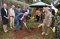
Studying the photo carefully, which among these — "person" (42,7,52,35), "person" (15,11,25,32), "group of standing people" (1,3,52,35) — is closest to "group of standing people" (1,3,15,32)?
"group of standing people" (1,3,52,35)

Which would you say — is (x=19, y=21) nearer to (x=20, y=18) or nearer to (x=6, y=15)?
(x=20, y=18)

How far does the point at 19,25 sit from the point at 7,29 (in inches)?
26.6

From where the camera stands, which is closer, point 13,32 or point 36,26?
point 13,32

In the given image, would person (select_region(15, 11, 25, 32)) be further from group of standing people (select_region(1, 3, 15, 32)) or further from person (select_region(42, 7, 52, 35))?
person (select_region(42, 7, 52, 35))

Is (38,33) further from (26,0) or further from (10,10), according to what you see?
(26,0)

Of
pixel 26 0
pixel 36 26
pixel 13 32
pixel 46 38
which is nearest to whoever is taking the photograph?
pixel 46 38

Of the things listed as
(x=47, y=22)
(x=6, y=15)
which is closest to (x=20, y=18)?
(x=6, y=15)

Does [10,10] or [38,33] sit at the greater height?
[10,10]

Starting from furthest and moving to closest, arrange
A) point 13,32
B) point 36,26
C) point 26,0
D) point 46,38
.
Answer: point 26,0 → point 36,26 → point 13,32 → point 46,38

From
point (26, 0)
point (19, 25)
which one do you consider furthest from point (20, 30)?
point (26, 0)

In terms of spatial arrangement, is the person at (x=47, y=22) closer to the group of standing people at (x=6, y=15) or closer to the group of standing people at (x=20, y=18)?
the group of standing people at (x=20, y=18)

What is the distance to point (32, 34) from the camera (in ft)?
37.7

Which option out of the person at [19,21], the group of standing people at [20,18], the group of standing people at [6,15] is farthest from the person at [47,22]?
the group of standing people at [6,15]

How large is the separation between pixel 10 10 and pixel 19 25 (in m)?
1.22
